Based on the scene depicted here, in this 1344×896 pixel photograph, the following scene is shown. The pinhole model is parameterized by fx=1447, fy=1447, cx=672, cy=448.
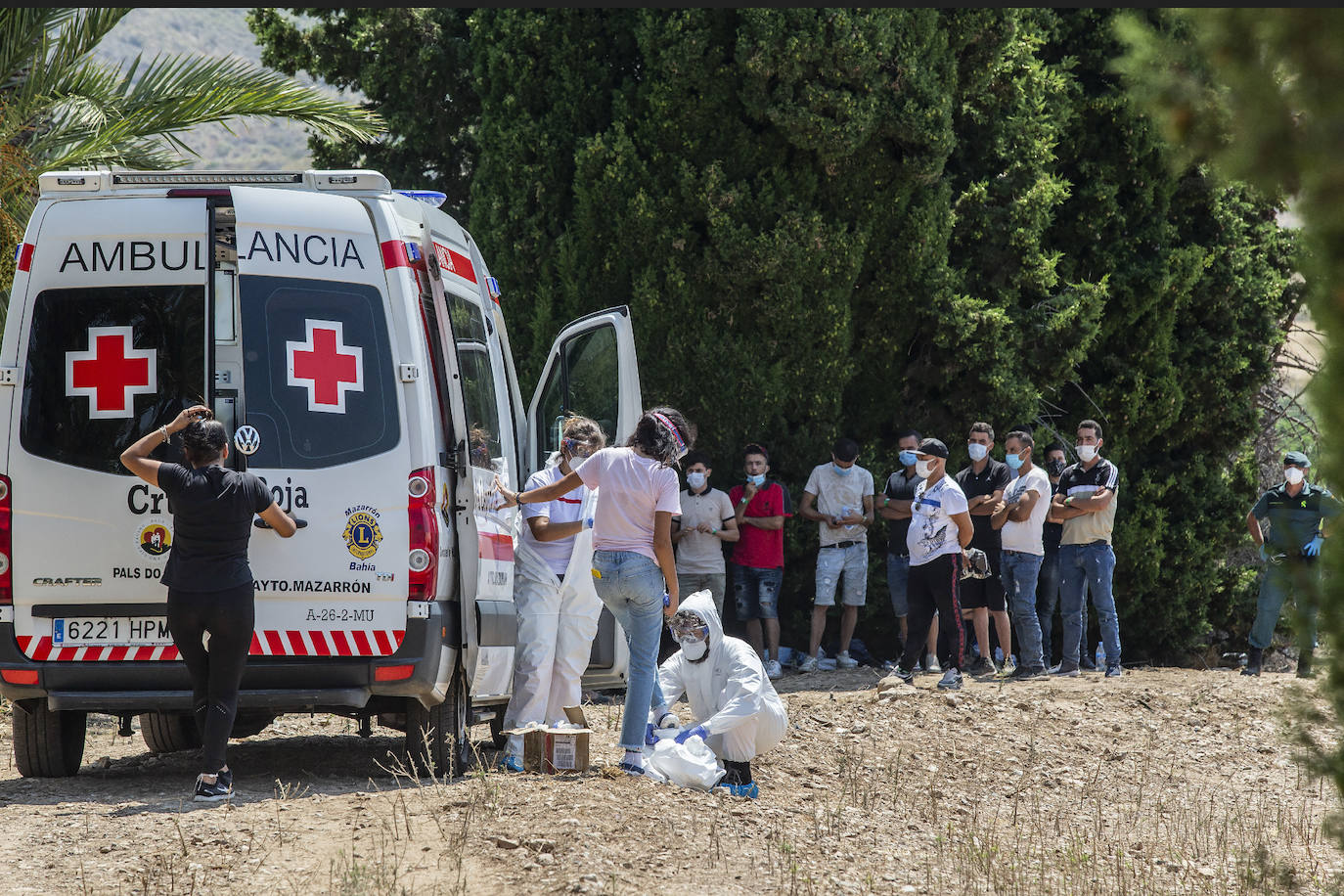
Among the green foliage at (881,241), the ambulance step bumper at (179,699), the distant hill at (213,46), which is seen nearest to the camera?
the ambulance step bumper at (179,699)

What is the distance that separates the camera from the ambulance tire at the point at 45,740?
23.6ft

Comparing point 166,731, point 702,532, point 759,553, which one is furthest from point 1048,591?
point 166,731

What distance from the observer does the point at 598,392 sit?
8.81 metres

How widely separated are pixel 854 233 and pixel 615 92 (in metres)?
2.67

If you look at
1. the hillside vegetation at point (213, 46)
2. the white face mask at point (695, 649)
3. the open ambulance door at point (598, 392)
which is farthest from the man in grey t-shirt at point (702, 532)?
the hillside vegetation at point (213, 46)

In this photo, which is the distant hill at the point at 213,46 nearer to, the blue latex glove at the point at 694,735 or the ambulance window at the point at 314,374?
the ambulance window at the point at 314,374

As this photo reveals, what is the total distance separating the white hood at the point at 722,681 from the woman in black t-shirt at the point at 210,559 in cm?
208

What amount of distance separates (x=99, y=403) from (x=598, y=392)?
10.0 ft

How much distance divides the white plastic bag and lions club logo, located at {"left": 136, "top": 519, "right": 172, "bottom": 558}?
2.51m

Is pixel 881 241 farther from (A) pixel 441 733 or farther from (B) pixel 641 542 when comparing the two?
(A) pixel 441 733

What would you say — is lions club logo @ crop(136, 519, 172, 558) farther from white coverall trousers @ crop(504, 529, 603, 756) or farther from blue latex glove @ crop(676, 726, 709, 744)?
blue latex glove @ crop(676, 726, 709, 744)

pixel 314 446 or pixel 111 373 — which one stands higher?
pixel 111 373

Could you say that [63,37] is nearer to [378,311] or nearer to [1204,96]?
[378,311]

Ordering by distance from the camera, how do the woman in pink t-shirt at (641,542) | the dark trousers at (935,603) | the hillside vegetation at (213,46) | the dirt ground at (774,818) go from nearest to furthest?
1. the dirt ground at (774,818)
2. the woman in pink t-shirt at (641,542)
3. the dark trousers at (935,603)
4. the hillside vegetation at (213,46)
